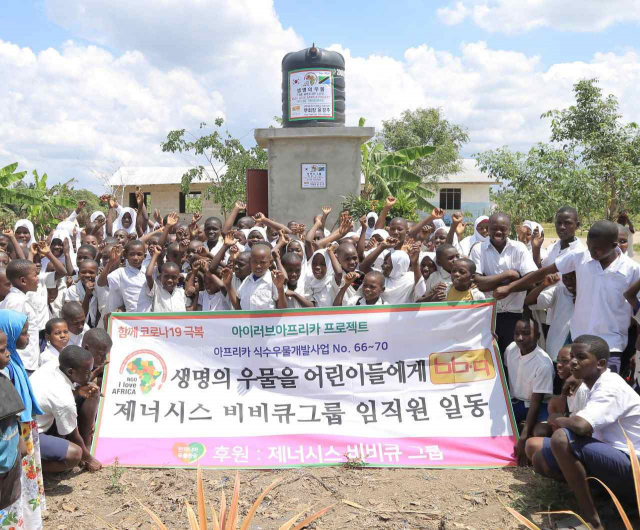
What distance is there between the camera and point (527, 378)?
4.87m

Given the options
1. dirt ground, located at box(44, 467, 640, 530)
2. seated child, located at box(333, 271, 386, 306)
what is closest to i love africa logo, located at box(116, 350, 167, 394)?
dirt ground, located at box(44, 467, 640, 530)

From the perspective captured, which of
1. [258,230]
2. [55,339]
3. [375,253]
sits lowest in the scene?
[55,339]

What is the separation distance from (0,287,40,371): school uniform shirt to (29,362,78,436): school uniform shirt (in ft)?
2.90

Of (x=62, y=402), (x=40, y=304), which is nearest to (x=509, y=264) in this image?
(x=62, y=402)

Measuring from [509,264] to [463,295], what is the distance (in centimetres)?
58

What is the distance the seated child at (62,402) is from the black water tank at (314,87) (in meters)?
11.5

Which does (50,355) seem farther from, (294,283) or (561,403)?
(561,403)

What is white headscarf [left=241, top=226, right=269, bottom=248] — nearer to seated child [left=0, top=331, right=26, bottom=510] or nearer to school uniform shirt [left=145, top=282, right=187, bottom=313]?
school uniform shirt [left=145, top=282, right=187, bottom=313]

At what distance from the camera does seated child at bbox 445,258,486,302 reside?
525cm

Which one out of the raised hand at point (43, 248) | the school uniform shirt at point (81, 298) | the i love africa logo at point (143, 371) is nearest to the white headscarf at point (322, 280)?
the i love africa logo at point (143, 371)

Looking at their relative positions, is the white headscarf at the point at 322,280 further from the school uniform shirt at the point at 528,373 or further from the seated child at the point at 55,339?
the seated child at the point at 55,339

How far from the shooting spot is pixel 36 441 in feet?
12.4

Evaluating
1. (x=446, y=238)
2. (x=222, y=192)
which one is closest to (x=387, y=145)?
(x=222, y=192)

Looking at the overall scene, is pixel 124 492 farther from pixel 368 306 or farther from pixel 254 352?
pixel 368 306
